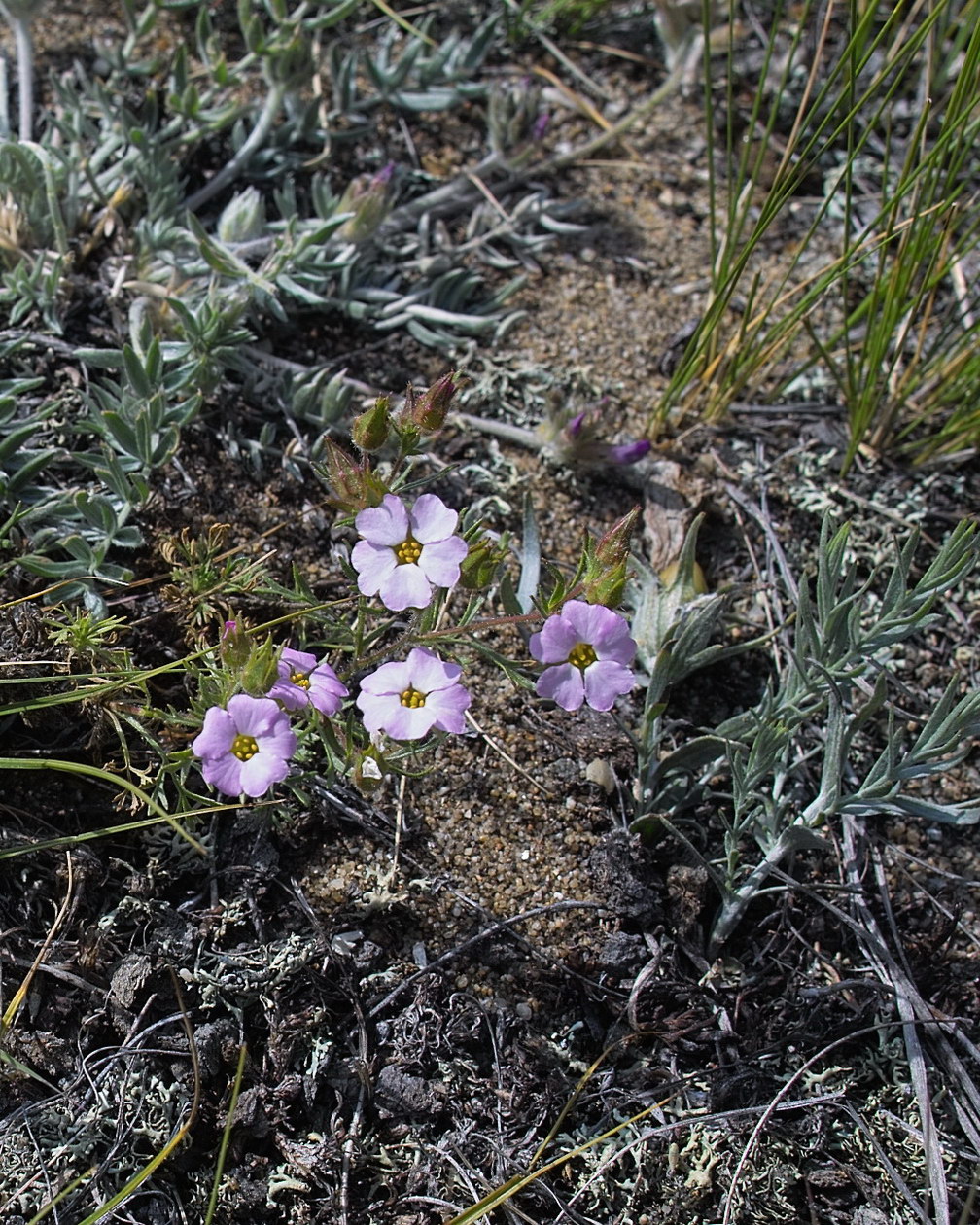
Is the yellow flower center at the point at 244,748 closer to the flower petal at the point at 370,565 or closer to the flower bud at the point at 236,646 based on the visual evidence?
the flower bud at the point at 236,646

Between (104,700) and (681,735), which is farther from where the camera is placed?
(681,735)

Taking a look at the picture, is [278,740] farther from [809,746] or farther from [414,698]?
[809,746]

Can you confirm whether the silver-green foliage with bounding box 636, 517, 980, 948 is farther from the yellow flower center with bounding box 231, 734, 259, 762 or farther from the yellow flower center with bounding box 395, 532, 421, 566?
the yellow flower center with bounding box 231, 734, 259, 762

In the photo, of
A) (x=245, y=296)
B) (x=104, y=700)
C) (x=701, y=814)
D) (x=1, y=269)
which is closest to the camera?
(x=104, y=700)

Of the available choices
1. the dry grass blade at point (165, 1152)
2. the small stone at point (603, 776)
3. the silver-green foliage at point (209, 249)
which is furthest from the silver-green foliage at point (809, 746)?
the silver-green foliage at point (209, 249)

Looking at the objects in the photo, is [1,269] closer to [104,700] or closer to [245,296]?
[245,296]

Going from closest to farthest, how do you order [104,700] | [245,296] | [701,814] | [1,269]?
[104,700] < [701,814] < [245,296] < [1,269]

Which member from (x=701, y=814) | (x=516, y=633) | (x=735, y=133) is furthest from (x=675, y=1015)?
(x=735, y=133)

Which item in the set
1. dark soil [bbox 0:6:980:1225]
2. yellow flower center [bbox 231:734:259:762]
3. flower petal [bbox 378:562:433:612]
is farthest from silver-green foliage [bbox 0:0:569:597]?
flower petal [bbox 378:562:433:612]
